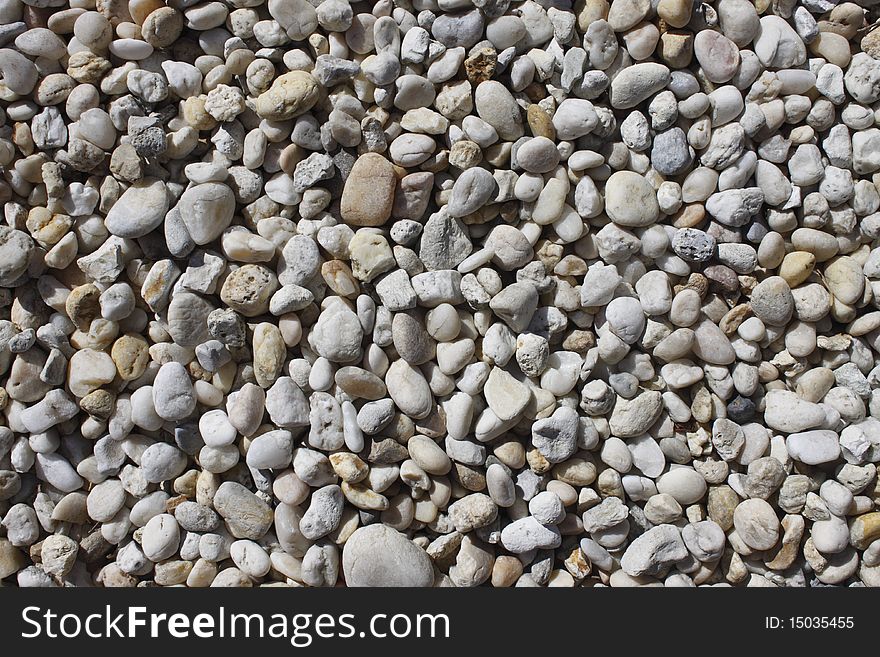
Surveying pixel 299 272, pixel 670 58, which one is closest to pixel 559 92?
pixel 670 58

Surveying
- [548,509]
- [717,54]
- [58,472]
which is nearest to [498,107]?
[717,54]

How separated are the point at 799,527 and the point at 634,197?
495 mm

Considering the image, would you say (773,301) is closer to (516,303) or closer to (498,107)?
(516,303)

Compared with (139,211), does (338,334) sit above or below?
below

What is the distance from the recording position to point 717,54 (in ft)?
3.14

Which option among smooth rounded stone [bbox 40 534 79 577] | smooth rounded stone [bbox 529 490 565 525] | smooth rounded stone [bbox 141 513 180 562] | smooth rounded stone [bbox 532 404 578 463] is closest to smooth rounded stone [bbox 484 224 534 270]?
smooth rounded stone [bbox 532 404 578 463]

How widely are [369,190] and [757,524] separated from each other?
677 mm

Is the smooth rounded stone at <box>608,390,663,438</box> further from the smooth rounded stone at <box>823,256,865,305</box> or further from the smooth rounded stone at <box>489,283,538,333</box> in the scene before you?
the smooth rounded stone at <box>823,256,865,305</box>

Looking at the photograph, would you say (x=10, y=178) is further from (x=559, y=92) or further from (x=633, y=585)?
(x=633, y=585)

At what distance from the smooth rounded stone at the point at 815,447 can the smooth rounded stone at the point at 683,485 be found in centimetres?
13

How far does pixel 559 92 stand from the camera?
978mm

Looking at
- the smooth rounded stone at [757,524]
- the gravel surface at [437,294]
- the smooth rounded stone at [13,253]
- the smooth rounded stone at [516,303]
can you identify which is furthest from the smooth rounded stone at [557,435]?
the smooth rounded stone at [13,253]

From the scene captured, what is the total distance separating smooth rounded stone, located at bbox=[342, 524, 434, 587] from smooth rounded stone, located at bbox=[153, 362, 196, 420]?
28cm

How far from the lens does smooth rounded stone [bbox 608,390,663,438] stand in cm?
94
